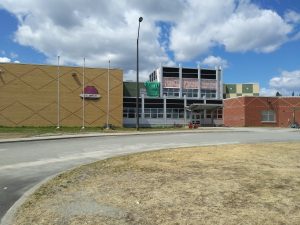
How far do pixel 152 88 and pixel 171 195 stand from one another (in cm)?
7242

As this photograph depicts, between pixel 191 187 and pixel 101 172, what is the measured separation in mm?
3448

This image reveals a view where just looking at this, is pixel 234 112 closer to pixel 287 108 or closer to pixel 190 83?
pixel 287 108

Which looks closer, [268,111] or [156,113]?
[268,111]

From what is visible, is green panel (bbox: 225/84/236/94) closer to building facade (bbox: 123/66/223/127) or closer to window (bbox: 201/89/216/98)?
building facade (bbox: 123/66/223/127)

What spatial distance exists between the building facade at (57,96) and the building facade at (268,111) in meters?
17.4

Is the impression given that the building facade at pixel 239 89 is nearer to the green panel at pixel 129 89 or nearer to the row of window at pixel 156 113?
the row of window at pixel 156 113

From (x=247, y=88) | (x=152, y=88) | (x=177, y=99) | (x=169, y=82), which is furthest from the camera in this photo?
(x=247, y=88)

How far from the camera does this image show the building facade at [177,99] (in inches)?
2712

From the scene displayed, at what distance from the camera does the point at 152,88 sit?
7988 cm

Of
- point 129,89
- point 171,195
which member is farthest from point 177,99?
point 171,195

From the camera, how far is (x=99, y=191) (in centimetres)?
837

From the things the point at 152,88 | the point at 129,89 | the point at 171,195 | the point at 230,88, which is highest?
the point at 230,88

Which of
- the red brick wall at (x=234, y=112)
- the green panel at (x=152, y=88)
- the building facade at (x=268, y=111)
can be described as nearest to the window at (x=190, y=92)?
the green panel at (x=152, y=88)

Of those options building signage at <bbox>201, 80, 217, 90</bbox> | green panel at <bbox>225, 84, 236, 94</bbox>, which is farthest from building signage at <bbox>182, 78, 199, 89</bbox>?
green panel at <bbox>225, 84, 236, 94</bbox>
